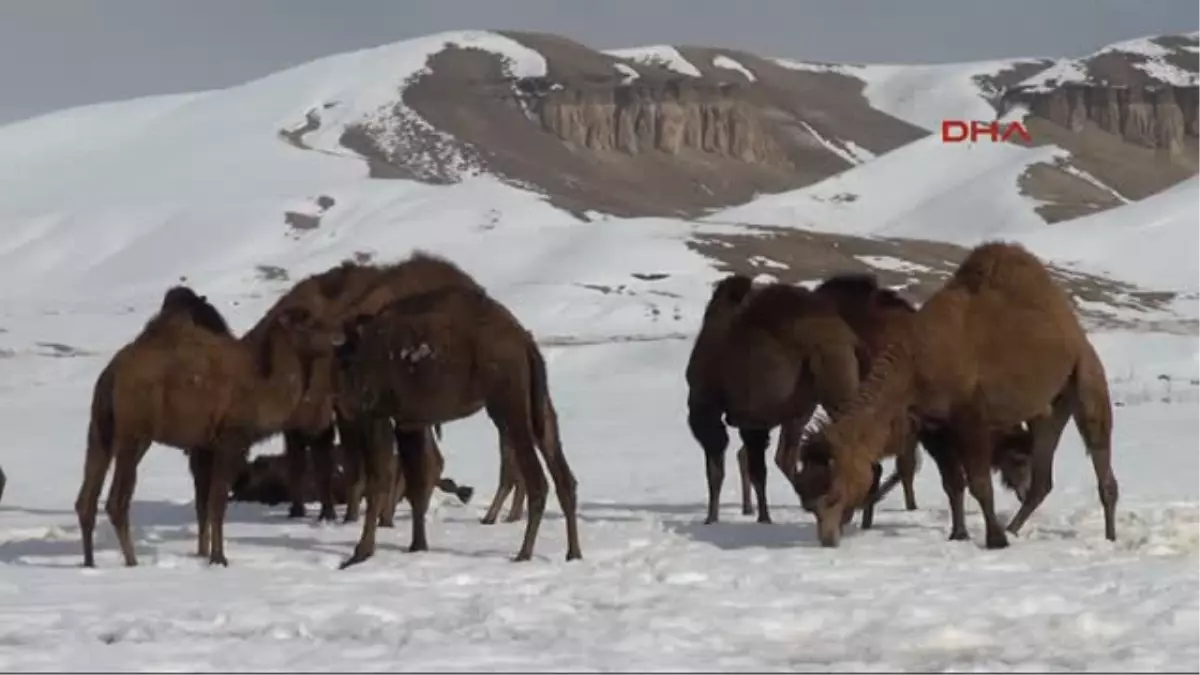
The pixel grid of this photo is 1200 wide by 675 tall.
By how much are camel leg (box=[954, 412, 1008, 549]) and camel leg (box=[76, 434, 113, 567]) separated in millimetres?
5560

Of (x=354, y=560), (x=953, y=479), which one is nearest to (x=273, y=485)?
(x=354, y=560)

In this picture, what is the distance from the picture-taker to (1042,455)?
12320mm

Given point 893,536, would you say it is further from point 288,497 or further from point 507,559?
point 288,497

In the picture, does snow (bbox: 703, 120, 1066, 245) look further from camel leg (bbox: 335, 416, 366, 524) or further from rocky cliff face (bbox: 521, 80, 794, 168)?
camel leg (bbox: 335, 416, 366, 524)

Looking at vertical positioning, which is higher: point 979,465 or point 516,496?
point 979,465

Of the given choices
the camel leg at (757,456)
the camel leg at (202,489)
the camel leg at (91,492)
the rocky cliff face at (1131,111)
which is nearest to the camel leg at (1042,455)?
the camel leg at (757,456)

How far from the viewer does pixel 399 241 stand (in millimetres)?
79000

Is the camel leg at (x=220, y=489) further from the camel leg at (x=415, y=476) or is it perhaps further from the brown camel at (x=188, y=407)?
the camel leg at (x=415, y=476)

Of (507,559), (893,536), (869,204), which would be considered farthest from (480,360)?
(869,204)

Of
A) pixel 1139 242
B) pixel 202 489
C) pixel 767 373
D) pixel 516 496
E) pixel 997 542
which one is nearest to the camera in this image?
pixel 202 489

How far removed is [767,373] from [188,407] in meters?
4.32

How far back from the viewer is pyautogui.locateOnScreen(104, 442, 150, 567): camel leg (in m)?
10.4

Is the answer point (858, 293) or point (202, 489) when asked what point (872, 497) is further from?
point (202, 489)

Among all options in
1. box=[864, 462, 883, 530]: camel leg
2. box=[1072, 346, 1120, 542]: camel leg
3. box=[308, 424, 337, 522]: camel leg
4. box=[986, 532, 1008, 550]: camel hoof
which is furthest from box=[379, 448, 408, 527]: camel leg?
box=[1072, 346, 1120, 542]: camel leg
